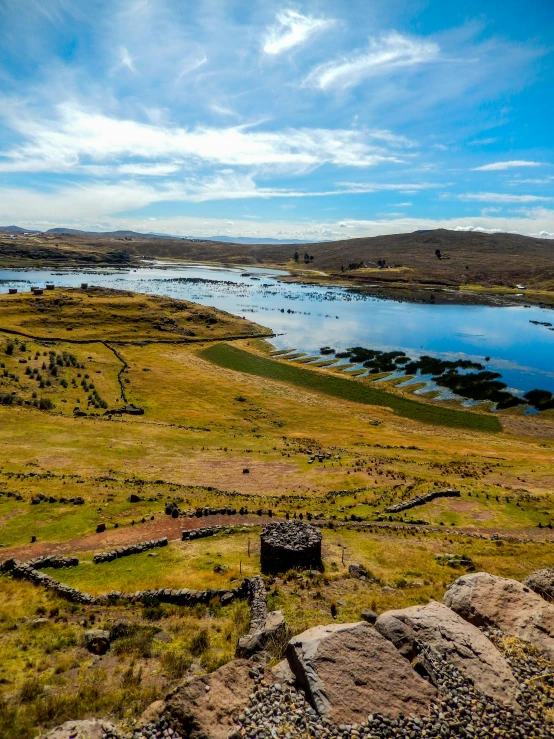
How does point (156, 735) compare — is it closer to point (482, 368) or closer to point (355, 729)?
point (355, 729)

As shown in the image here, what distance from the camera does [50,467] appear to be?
4294 cm

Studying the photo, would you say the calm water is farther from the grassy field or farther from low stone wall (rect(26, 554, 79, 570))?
low stone wall (rect(26, 554, 79, 570))

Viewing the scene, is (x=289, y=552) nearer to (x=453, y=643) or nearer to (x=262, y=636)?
(x=262, y=636)

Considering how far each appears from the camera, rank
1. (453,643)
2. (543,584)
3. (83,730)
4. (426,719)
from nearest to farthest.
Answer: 1. (83,730)
2. (426,719)
3. (453,643)
4. (543,584)

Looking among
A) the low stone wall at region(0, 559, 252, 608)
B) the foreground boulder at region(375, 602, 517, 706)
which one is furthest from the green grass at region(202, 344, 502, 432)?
the foreground boulder at region(375, 602, 517, 706)

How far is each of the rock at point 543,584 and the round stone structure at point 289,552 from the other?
10821 millimetres

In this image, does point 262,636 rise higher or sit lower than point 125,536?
higher

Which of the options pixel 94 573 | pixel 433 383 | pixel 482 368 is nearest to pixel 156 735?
pixel 94 573

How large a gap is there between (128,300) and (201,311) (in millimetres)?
25116

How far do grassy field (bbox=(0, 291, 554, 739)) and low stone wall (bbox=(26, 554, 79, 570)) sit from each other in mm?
758

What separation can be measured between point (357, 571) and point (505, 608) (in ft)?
31.4

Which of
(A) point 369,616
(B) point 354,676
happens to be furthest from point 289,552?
(B) point 354,676

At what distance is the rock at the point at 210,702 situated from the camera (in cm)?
1176

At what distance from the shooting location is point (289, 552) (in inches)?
995
